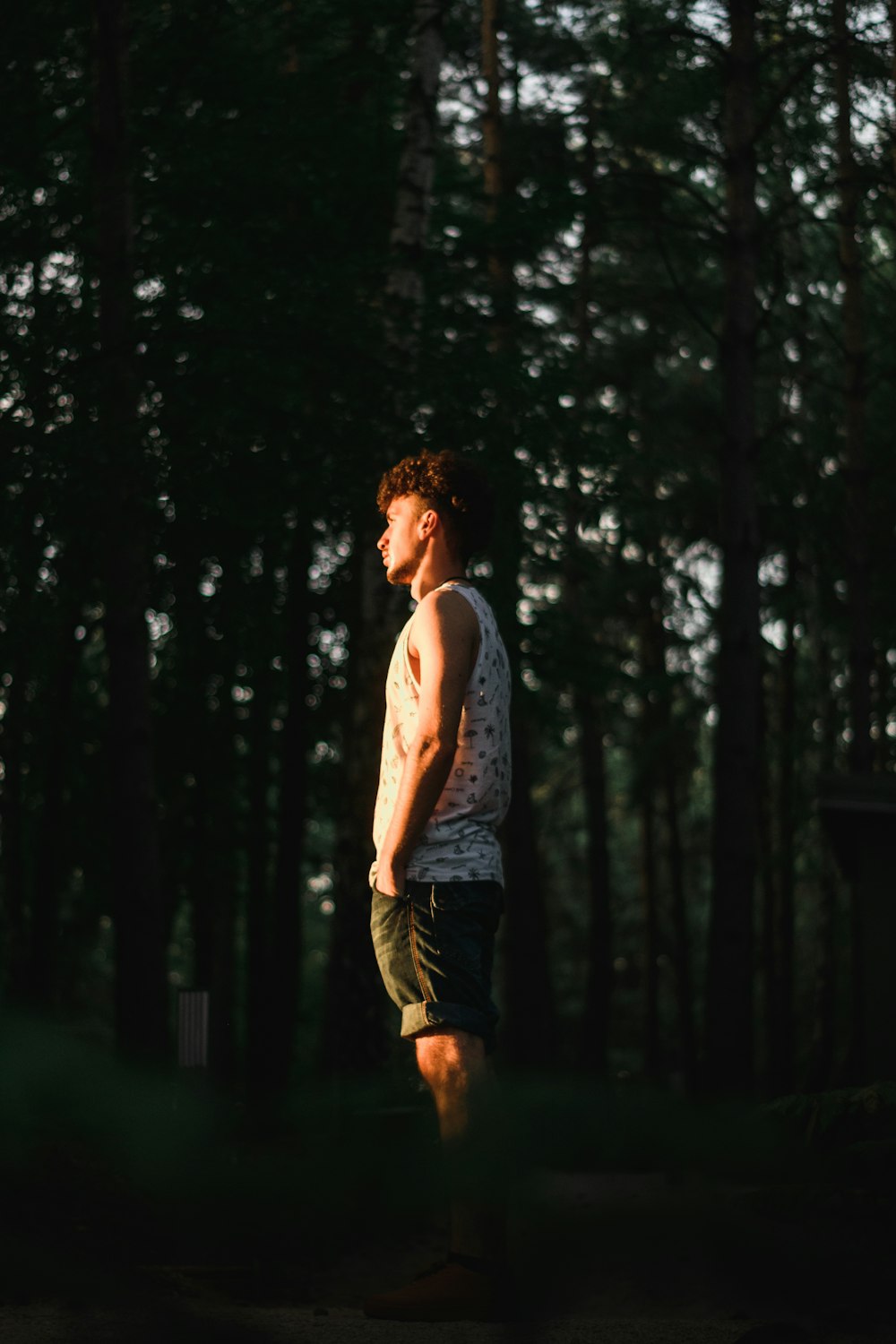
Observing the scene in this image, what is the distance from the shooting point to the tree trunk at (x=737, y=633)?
1357 cm

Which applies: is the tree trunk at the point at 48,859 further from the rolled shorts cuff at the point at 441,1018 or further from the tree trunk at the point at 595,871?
the rolled shorts cuff at the point at 441,1018

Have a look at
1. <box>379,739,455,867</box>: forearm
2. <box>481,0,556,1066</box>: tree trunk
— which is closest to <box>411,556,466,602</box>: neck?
<box>379,739,455,867</box>: forearm

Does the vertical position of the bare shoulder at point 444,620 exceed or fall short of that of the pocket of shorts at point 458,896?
it exceeds it

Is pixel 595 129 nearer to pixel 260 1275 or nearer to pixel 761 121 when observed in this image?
pixel 761 121

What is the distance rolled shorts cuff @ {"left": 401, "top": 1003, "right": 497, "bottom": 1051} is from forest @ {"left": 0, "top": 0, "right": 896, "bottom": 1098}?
3000 millimetres

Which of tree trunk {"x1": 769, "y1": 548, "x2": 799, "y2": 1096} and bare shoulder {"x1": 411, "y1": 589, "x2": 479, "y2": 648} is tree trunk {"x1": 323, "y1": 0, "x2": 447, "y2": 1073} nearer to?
bare shoulder {"x1": 411, "y1": 589, "x2": 479, "y2": 648}

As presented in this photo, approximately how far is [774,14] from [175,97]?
600 cm

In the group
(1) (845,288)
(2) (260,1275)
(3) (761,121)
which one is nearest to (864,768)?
(1) (845,288)

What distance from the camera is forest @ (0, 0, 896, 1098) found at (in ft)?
33.1

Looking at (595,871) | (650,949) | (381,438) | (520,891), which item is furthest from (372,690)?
(650,949)

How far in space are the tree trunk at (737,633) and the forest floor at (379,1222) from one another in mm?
5499

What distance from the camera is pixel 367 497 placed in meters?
10.4

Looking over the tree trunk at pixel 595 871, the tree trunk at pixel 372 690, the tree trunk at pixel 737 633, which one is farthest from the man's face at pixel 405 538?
the tree trunk at pixel 595 871

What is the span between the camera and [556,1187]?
24.7ft
